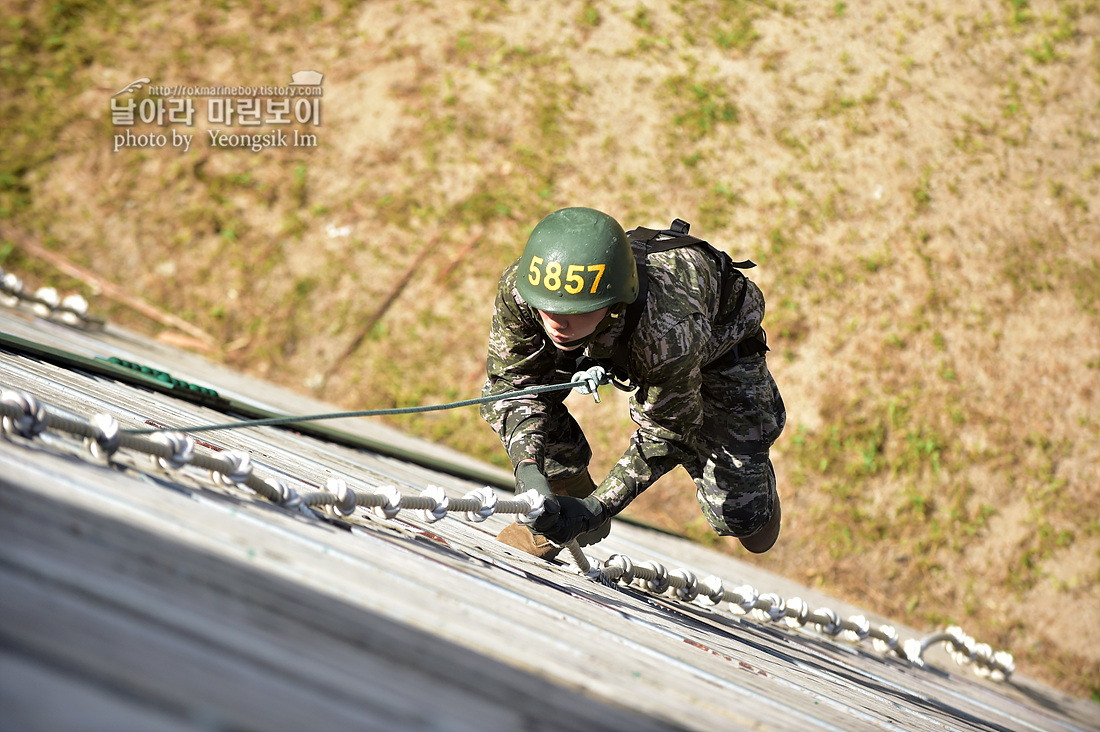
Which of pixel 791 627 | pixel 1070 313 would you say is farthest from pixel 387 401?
pixel 1070 313

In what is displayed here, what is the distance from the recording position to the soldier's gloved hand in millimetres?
2961

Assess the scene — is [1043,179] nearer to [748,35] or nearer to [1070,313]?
[1070,313]

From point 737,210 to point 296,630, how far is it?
7.55 metres

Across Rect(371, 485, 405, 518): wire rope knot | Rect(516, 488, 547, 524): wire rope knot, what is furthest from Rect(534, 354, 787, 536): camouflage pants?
Rect(371, 485, 405, 518): wire rope knot

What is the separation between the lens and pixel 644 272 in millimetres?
2975

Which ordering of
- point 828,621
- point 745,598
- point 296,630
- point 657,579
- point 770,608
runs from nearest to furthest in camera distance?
point 296,630 < point 657,579 < point 745,598 < point 770,608 < point 828,621

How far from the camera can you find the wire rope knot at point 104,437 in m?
1.62

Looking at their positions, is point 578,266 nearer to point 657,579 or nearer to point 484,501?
point 484,501

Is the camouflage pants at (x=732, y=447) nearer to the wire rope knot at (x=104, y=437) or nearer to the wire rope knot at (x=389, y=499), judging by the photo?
the wire rope knot at (x=389, y=499)

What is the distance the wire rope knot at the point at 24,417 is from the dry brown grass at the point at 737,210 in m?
5.92

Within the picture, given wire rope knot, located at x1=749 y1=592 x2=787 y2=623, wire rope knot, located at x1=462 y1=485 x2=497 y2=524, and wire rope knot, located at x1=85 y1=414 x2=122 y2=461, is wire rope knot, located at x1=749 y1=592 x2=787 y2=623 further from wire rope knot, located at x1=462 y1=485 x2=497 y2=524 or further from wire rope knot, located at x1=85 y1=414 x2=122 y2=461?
wire rope knot, located at x1=85 y1=414 x2=122 y2=461

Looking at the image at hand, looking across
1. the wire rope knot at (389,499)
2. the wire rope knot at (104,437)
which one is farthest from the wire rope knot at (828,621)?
the wire rope knot at (104,437)

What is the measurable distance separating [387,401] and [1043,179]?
7.00 m

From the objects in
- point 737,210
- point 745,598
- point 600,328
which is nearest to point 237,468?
point 600,328
